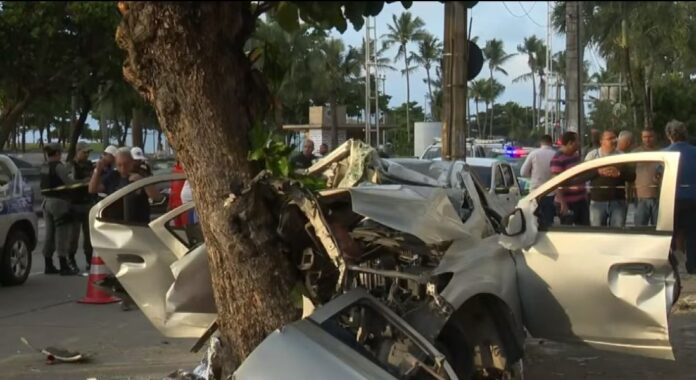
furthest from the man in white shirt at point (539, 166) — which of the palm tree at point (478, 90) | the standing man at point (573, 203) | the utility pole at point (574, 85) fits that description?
the palm tree at point (478, 90)

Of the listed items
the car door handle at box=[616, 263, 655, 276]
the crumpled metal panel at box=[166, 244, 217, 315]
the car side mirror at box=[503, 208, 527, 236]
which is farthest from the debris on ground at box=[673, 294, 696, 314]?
the crumpled metal panel at box=[166, 244, 217, 315]

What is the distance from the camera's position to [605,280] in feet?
18.8

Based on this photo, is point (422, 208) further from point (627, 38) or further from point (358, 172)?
point (627, 38)

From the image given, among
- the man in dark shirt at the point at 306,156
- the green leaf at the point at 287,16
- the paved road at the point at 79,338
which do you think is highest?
the green leaf at the point at 287,16

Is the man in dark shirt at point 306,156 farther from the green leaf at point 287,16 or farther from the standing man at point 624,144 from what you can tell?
the green leaf at point 287,16

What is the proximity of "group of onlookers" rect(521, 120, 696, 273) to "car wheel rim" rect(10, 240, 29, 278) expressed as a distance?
6888 mm

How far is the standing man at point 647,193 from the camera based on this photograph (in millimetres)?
6396

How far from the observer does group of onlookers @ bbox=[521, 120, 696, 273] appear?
669 centimetres

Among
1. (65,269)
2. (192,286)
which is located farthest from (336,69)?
(192,286)

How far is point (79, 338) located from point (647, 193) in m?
5.13

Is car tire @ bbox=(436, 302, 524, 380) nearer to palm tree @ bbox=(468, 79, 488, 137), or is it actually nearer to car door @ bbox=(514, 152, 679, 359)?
car door @ bbox=(514, 152, 679, 359)

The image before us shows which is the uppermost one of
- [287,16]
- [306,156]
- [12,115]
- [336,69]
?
[336,69]

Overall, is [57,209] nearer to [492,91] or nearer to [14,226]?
[14,226]

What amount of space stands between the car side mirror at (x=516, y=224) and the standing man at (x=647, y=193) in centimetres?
86
